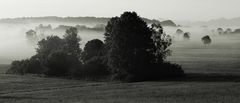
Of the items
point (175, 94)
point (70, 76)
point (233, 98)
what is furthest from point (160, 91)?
point (70, 76)

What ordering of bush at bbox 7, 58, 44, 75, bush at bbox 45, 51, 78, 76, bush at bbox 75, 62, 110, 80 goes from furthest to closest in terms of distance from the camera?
bush at bbox 7, 58, 44, 75, bush at bbox 45, 51, 78, 76, bush at bbox 75, 62, 110, 80

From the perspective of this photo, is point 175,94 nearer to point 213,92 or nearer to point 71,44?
point 213,92

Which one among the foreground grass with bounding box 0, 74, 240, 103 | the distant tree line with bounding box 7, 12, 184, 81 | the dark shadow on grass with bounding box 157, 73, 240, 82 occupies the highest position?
the distant tree line with bounding box 7, 12, 184, 81

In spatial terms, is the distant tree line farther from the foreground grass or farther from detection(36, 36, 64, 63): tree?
the foreground grass

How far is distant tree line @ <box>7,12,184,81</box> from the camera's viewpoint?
87831 millimetres

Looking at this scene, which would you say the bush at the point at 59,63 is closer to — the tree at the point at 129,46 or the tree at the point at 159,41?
the tree at the point at 129,46

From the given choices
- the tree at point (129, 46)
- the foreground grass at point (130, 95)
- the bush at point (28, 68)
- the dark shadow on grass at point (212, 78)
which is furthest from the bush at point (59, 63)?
the foreground grass at point (130, 95)

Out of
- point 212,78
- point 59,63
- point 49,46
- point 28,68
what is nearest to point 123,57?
point 212,78

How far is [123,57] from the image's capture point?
88438 mm

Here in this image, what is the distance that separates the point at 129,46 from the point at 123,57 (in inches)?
98.3

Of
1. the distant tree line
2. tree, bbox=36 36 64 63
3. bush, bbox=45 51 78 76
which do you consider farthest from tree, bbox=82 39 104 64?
tree, bbox=36 36 64 63

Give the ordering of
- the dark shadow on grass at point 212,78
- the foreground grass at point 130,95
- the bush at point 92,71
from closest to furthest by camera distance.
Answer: the foreground grass at point 130,95, the dark shadow on grass at point 212,78, the bush at point 92,71

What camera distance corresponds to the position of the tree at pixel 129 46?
87.6 m

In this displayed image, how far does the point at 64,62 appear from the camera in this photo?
10394 centimetres
